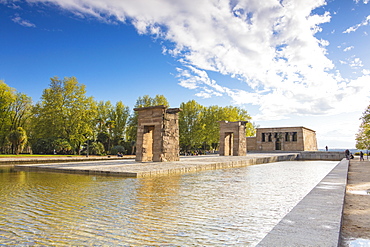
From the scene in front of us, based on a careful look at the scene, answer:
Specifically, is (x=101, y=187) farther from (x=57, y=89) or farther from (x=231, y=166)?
(x=57, y=89)

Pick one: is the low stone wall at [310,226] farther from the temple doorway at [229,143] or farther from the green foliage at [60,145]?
the green foliage at [60,145]

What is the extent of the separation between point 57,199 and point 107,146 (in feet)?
128

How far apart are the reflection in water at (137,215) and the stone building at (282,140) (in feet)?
141

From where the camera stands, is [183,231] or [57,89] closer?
[183,231]

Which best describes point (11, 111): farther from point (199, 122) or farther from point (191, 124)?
point (199, 122)

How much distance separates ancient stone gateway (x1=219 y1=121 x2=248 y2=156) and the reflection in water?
894 inches

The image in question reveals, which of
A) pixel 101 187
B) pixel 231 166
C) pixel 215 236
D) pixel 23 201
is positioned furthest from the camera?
pixel 231 166

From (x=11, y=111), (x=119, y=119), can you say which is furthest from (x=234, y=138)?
(x=11, y=111)

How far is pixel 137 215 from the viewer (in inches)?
185

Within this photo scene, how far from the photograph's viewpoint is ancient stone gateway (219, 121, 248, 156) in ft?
98.1

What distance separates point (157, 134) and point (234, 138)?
47.7 feet

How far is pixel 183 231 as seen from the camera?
3855 millimetres

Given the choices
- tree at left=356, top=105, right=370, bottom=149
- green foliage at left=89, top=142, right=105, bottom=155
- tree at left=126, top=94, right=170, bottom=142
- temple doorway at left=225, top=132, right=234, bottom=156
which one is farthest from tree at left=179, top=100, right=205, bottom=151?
tree at left=356, top=105, right=370, bottom=149

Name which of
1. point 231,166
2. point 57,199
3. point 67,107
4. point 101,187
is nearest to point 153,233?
point 57,199
